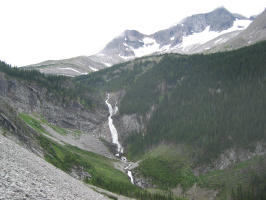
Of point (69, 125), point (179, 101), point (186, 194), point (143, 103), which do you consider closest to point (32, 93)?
point (69, 125)

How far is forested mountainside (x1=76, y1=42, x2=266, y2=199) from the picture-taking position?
3076 inches

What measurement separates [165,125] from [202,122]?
20366 millimetres

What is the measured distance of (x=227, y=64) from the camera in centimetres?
13825

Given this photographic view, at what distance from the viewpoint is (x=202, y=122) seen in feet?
345

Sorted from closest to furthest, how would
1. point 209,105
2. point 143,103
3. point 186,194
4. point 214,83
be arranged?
1. point 186,194
2. point 209,105
3. point 214,83
4. point 143,103

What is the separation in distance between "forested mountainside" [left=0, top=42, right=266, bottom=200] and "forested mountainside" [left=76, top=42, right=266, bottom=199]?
38 cm

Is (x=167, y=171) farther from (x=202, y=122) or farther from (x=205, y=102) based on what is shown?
(x=205, y=102)

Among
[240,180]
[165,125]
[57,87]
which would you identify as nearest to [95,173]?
[240,180]

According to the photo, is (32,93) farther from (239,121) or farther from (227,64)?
(227,64)

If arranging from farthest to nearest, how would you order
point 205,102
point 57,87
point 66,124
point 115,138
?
point 57,87
point 115,138
point 66,124
point 205,102

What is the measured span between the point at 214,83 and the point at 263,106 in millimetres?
38483

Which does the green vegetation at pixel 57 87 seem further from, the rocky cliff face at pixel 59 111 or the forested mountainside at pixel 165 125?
the rocky cliff face at pixel 59 111

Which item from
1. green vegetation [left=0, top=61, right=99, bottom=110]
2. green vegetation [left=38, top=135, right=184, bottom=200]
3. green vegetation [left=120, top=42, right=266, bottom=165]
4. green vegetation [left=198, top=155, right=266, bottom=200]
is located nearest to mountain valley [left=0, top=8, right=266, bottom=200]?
green vegetation [left=198, top=155, right=266, bottom=200]

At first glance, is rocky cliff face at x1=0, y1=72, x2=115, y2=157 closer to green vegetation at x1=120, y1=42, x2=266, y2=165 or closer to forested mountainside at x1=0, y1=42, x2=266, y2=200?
forested mountainside at x1=0, y1=42, x2=266, y2=200
